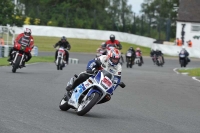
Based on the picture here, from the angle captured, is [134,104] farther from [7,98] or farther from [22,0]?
[22,0]

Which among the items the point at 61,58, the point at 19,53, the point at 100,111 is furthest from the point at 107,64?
the point at 61,58

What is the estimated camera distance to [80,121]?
10.2m

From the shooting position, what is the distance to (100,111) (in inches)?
486

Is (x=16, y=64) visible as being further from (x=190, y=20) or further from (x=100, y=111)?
(x=190, y=20)

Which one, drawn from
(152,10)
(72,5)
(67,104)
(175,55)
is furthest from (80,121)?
(152,10)

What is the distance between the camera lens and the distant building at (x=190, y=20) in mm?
70938

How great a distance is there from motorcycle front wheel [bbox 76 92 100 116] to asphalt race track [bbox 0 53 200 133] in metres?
0.13

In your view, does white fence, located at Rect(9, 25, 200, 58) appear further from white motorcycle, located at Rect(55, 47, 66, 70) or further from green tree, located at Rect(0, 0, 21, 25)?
white motorcycle, located at Rect(55, 47, 66, 70)

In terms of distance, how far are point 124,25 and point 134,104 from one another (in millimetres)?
54762

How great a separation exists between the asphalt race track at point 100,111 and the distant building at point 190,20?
2067 inches

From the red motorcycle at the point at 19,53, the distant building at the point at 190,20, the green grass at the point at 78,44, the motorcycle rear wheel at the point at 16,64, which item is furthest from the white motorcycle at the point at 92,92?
the distant building at the point at 190,20

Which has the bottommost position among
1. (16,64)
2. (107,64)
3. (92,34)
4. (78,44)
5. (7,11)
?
(78,44)

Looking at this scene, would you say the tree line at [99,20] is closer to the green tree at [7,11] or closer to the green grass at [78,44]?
the green grass at [78,44]

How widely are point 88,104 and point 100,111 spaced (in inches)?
54.4
